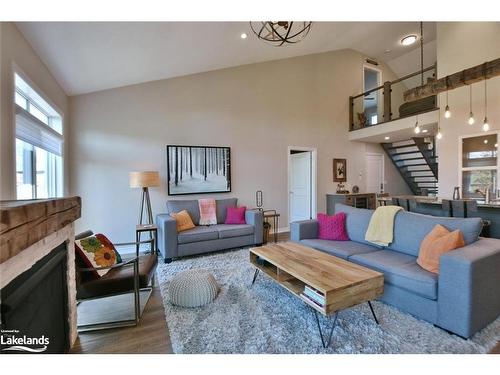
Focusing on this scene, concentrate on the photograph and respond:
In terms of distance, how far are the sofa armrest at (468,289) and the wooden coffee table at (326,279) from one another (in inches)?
17.3

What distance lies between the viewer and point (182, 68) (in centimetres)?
409

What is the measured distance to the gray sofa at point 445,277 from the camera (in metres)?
1.71

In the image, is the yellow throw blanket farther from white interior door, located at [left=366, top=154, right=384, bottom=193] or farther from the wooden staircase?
the wooden staircase

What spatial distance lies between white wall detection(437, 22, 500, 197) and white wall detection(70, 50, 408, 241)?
2114mm

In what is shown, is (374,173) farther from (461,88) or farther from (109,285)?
(109,285)

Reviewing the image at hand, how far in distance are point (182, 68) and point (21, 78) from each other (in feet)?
7.82

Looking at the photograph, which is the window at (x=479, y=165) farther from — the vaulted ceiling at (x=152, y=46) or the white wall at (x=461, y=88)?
the vaulted ceiling at (x=152, y=46)

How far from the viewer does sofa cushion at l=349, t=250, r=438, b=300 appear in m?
1.89

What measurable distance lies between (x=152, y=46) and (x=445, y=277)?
3.79 m

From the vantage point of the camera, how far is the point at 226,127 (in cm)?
484

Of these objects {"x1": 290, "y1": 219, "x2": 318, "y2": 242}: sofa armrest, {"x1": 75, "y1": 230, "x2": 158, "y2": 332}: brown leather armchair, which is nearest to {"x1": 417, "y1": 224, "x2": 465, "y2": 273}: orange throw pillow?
{"x1": 290, "y1": 219, "x2": 318, "y2": 242}: sofa armrest
